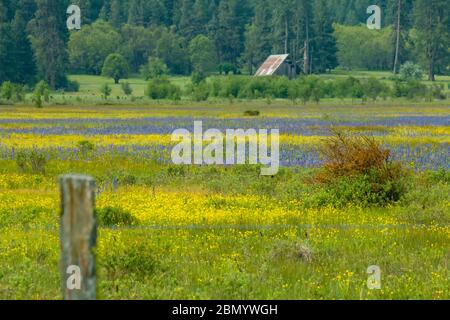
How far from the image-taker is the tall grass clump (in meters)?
18.7

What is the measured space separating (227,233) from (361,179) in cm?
523

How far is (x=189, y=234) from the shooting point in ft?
48.4

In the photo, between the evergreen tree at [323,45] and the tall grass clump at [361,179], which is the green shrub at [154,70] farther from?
the tall grass clump at [361,179]

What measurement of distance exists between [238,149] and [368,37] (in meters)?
139

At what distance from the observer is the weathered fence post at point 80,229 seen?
22.0 ft

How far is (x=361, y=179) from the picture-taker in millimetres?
18969

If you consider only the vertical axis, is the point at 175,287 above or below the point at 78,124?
above

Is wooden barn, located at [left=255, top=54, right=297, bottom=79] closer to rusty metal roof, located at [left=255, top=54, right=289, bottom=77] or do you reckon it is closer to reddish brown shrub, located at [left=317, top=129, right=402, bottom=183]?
rusty metal roof, located at [left=255, top=54, right=289, bottom=77]

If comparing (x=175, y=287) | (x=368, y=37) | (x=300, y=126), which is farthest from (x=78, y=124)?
(x=368, y=37)

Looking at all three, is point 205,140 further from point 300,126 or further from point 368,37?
point 368,37

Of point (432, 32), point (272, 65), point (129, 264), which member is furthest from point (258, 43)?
point (129, 264)

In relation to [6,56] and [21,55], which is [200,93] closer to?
[6,56]
